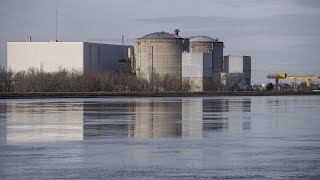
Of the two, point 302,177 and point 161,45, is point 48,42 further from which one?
point 302,177

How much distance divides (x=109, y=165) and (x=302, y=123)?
13094 millimetres

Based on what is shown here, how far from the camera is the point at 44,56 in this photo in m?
95.9

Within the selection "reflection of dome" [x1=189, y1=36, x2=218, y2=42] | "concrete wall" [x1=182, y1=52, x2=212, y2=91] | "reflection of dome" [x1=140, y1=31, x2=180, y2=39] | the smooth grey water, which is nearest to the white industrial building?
"reflection of dome" [x1=140, y1=31, x2=180, y2=39]

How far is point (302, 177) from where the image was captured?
11.5 metres

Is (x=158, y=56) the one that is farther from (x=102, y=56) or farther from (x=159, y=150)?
(x=159, y=150)

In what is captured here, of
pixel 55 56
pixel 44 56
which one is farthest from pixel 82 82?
pixel 44 56

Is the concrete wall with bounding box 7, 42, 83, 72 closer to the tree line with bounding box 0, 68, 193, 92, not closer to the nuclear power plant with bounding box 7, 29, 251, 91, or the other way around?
the nuclear power plant with bounding box 7, 29, 251, 91

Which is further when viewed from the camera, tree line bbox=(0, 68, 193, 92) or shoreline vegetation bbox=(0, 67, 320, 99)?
tree line bbox=(0, 68, 193, 92)

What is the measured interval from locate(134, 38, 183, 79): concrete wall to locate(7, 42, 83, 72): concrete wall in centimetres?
790

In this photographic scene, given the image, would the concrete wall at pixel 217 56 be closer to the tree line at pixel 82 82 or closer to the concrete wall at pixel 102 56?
the tree line at pixel 82 82

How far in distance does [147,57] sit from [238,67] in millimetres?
19510

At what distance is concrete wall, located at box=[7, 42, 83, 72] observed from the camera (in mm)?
94438

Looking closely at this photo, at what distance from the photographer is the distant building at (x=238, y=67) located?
10275cm

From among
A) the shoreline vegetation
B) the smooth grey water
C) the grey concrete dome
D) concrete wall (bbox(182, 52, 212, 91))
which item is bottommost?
the smooth grey water
